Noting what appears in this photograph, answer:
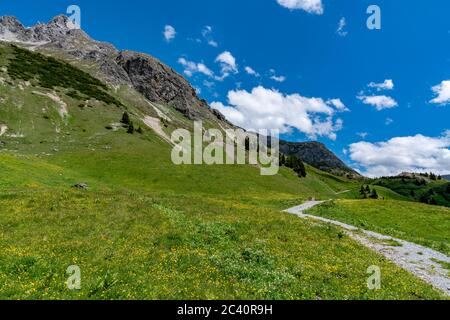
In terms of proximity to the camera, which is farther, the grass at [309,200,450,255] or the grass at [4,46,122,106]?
the grass at [4,46,122,106]

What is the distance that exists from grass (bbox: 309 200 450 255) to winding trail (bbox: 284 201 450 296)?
8.24 feet

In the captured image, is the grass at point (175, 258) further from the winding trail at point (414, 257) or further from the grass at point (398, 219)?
the grass at point (398, 219)

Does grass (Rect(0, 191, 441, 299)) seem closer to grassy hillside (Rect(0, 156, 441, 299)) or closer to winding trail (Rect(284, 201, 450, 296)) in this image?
grassy hillside (Rect(0, 156, 441, 299))

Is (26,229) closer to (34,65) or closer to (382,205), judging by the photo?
(382,205)

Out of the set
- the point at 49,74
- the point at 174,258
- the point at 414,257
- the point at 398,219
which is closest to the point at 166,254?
the point at 174,258

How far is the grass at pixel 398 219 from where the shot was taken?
3678 cm

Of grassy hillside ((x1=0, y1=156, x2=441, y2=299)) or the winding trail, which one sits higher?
grassy hillside ((x1=0, y1=156, x2=441, y2=299))

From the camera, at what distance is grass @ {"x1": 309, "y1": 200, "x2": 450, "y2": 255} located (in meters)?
36.8

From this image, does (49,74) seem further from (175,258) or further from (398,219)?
(175,258)

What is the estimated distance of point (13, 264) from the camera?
15.3 meters

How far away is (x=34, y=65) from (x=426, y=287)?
551 feet

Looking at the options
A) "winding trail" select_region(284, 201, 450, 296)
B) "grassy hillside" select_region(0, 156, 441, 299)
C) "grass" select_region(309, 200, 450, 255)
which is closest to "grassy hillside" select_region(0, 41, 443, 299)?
"grassy hillside" select_region(0, 156, 441, 299)
